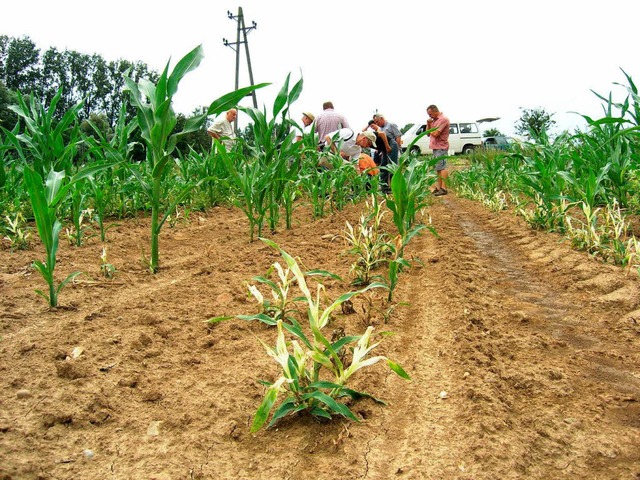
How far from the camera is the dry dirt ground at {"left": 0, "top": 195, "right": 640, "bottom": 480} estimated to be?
111cm

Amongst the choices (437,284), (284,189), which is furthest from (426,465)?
(284,189)

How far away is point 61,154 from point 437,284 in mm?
2679

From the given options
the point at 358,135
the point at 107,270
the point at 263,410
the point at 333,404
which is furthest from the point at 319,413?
the point at 358,135

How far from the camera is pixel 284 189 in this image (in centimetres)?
403

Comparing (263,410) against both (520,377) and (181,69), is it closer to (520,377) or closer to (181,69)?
(520,377)

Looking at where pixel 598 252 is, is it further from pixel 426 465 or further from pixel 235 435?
pixel 235 435

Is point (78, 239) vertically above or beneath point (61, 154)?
beneath

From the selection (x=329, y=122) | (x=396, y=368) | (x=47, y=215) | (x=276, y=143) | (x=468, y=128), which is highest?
(x=468, y=128)

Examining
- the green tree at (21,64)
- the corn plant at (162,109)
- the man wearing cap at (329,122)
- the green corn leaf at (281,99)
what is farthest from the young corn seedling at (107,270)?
the green tree at (21,64)

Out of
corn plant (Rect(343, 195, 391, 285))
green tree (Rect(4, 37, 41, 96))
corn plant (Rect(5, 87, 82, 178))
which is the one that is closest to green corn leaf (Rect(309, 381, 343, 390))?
corn plant (Rect(343, 195, 391, 285))

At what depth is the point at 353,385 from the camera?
4.72ft

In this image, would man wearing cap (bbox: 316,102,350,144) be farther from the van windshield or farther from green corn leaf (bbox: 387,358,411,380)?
the van windshield

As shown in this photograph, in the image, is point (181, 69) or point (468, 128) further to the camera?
point (468, 128)

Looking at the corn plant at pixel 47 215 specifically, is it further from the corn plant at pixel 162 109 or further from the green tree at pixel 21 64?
the green tree at pixel 21 64
